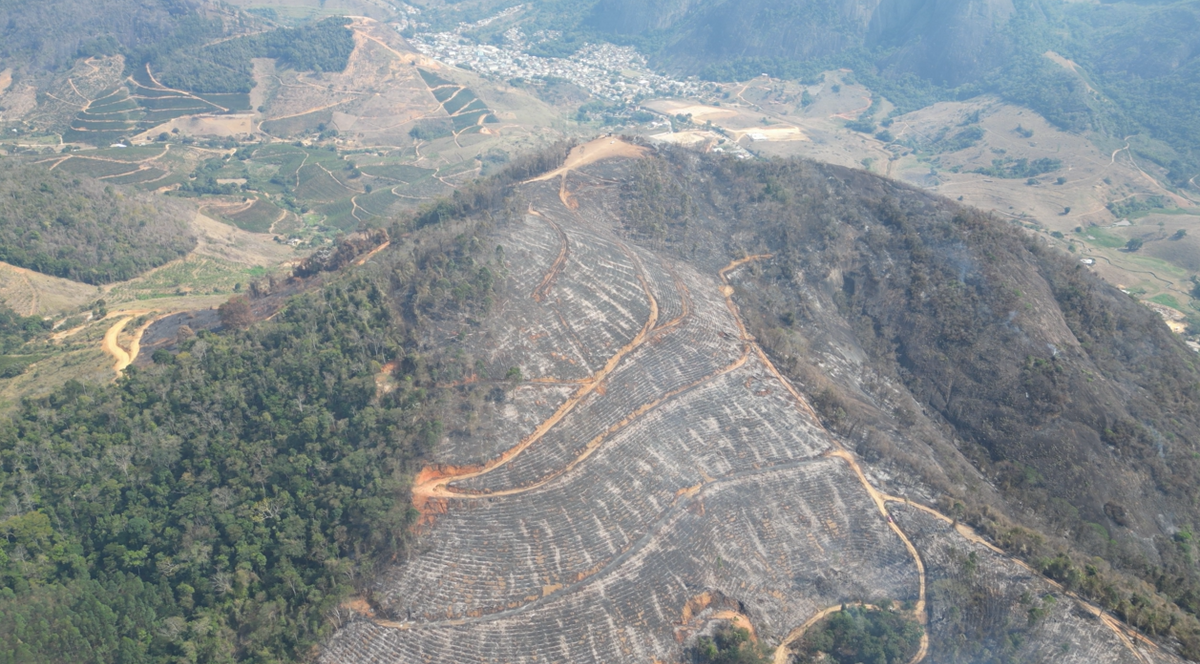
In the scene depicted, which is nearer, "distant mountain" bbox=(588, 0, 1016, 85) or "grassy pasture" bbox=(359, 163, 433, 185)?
"grassy pasture" bbox=(359, 163, 433, 185)

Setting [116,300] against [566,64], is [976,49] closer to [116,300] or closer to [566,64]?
[566,64]

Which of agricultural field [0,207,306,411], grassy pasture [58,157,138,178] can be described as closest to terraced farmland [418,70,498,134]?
grassy pasture [58,157,138,178]

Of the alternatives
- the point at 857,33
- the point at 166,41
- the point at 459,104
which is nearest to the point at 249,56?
the point at 166,41

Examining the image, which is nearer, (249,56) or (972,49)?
(249,56)

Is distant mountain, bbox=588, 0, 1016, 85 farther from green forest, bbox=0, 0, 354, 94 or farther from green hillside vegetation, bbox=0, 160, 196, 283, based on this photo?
green hillside vegetation, bbox=0, 160, 196, 283

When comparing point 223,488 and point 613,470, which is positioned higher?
point 613,470

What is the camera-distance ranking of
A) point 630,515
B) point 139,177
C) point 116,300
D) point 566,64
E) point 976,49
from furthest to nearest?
point 566,64 < point 976,49 < point 139,177 < point 116,300 < point 630,515

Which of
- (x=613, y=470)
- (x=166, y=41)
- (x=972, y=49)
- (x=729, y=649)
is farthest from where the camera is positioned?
(x=972, y=49)
